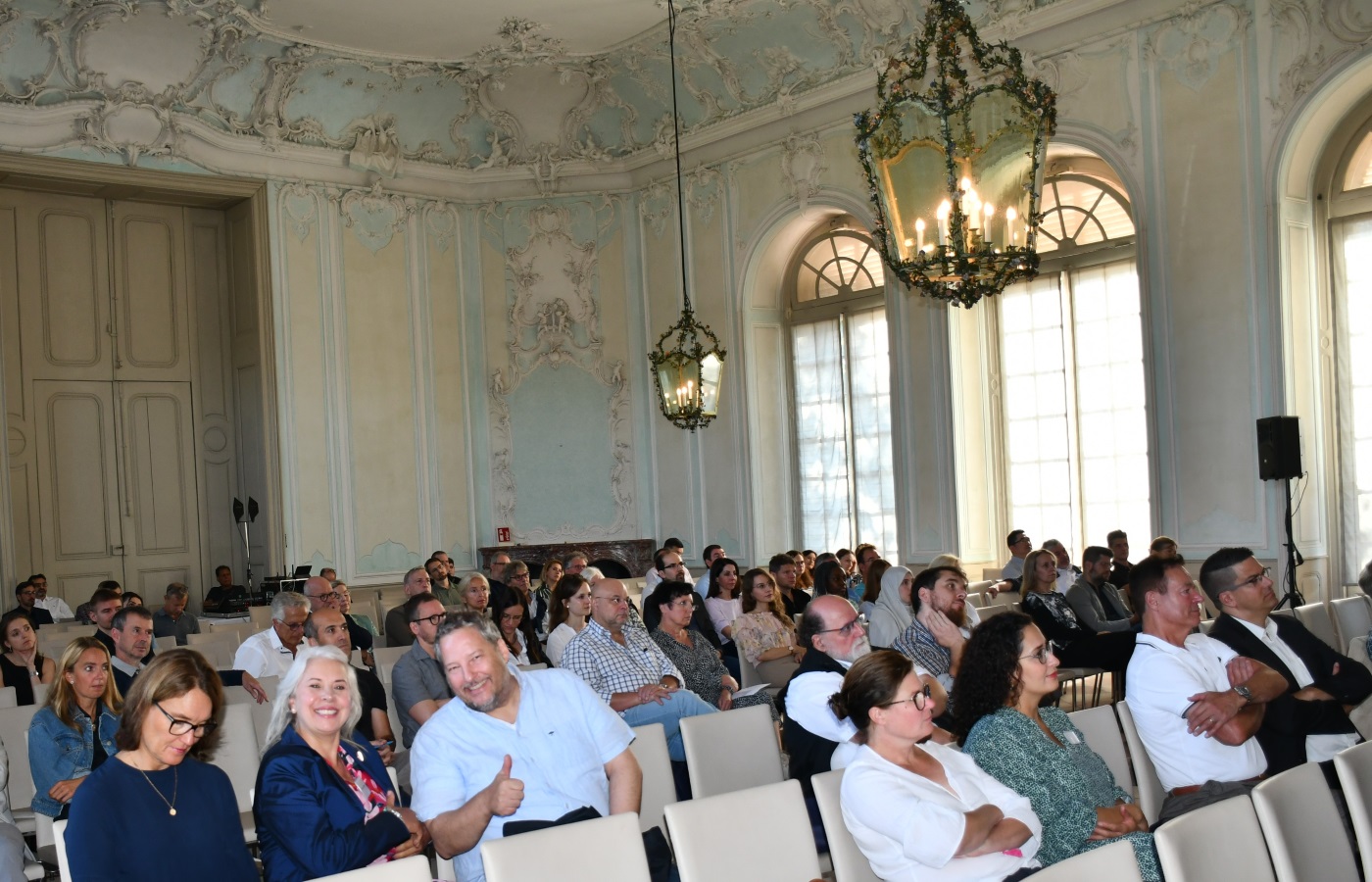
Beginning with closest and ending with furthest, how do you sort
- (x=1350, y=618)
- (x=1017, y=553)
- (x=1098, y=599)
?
(x=1350, y=618)
(x=1098, y=599)
(x=1017, y=553)

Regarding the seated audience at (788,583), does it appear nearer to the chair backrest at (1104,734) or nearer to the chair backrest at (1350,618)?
the chair backrest at (1350,618)

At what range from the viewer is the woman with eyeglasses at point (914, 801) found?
301 cm

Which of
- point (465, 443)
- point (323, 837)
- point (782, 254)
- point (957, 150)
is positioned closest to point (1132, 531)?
point (782, 254)

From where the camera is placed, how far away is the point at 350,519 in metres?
12.5

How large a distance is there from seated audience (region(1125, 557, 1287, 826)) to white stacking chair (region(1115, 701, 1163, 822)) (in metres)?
0.03

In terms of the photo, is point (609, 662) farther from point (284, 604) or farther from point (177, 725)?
point (177, 725)

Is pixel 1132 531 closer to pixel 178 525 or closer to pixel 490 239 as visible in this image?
pixel 490 239

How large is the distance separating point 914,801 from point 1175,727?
1.32m

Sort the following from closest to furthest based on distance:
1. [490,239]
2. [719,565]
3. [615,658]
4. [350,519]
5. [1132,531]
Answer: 1. [615,658]
2. [719,565]
3. [1132,531]
4. [350,519]
5. [490,239]

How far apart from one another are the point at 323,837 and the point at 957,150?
393cm

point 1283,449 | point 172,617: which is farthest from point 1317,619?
A: point 172,617

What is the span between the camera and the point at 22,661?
659 cm

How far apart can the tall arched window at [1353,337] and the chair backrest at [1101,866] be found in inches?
286

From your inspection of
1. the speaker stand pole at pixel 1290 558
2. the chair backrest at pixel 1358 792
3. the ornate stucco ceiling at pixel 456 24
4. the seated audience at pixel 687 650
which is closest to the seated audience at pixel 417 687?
the seated audience at pixel 687 650
